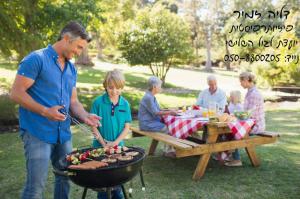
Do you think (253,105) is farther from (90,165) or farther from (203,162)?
(90,165)

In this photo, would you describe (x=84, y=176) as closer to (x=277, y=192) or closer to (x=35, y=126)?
(x=35, y=126)

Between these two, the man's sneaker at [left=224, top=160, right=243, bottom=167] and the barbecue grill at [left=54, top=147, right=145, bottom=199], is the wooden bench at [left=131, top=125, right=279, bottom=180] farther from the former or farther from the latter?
the barbecue grill at [left=54, top=147, right=145, bottom=199]

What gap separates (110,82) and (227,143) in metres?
2.36

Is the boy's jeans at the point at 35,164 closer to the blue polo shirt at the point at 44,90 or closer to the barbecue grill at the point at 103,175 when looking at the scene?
the blue polo shirt at the point at 44,90

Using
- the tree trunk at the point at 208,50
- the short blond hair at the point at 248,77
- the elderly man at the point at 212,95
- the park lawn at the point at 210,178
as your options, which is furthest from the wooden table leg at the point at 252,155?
the tree trunk at the point at 208,50

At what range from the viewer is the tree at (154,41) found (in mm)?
17359

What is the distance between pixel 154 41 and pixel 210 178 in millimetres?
13170

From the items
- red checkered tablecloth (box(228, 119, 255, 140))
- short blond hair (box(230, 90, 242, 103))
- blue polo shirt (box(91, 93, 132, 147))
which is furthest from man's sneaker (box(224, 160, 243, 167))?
blue polo shirt (box(91, 93, 132, 147))

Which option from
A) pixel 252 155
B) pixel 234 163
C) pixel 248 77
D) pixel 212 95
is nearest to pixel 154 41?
pixel 212 95

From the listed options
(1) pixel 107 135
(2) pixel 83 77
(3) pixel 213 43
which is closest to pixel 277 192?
(1) pixel 107 135

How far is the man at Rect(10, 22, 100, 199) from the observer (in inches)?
107

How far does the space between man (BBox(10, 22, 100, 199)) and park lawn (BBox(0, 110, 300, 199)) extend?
5.50 feet

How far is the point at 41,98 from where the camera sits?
9.42 feet

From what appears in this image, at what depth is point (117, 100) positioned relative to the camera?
3.63 metres
